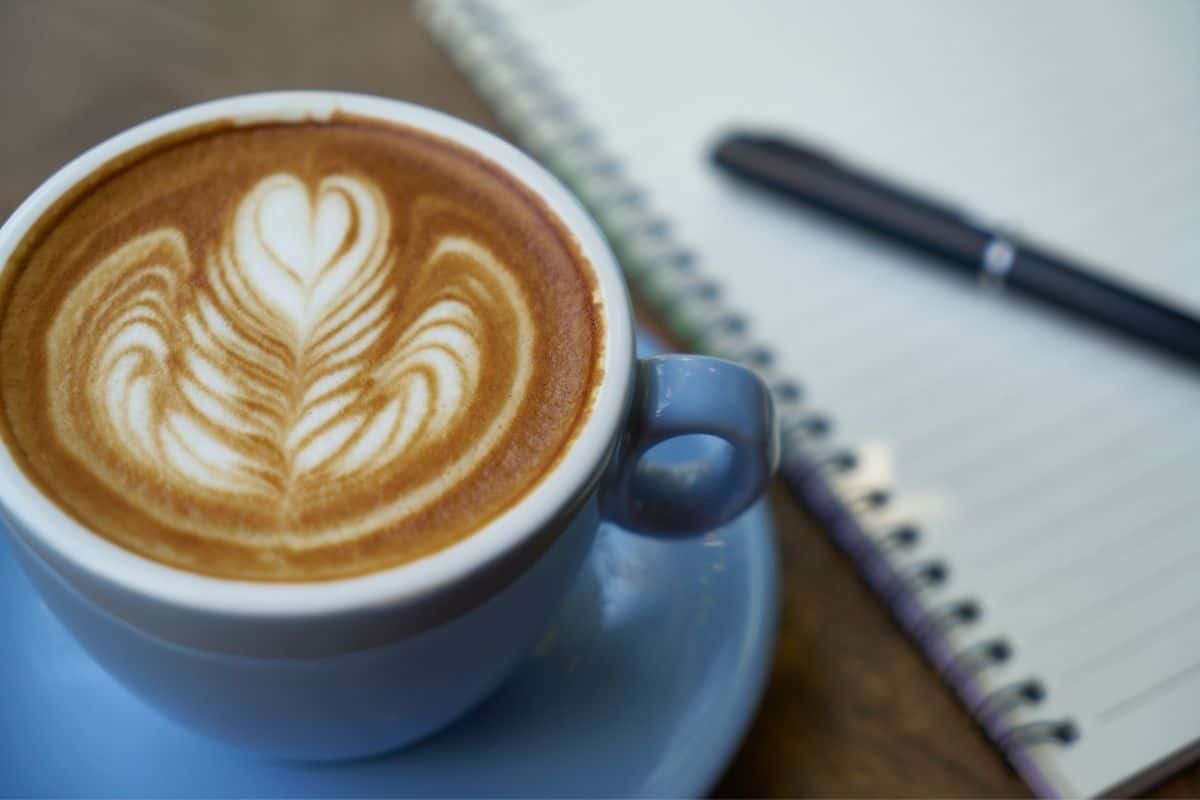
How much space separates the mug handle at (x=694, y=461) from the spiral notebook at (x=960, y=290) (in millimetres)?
204

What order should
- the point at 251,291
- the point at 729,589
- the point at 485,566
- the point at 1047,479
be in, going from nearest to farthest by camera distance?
1. the point at 485,566
2. the point at 251,291
3. the point at 729,589
4. the point at 1047,479

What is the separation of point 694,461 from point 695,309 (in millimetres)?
295

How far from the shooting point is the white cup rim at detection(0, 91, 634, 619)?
0.54m

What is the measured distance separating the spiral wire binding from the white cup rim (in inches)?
11.3

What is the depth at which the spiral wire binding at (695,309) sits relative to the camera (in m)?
0.82

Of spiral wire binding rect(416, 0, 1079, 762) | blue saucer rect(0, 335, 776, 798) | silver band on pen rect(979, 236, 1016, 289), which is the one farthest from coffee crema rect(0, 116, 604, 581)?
silver band on pen rect(979, 236, 1016, 289)

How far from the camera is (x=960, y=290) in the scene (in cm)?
103

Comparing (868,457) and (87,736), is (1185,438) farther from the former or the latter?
(87,736)

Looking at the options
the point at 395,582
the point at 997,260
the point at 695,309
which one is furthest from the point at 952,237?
the point at 395,582

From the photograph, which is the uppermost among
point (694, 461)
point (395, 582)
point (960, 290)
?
point (395, 582)

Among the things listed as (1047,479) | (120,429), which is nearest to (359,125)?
(120,429)

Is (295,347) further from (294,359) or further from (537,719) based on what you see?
(537,719)

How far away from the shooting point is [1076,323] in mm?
997

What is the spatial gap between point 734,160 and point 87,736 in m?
0.71
